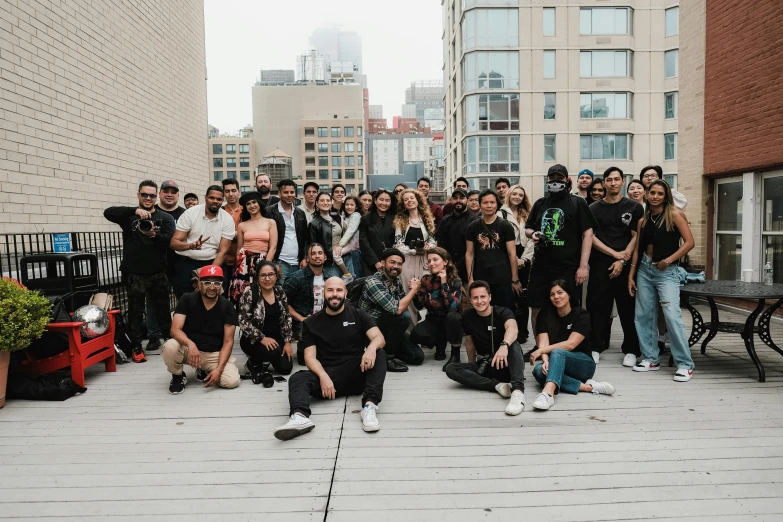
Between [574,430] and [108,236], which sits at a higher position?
[108,236]

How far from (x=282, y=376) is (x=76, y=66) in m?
6.23

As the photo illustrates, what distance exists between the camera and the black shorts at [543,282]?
5449 millimetres

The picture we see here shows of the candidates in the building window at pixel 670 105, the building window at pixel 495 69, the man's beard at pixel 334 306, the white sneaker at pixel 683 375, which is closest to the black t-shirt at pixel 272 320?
the man's beard at pixel 334 306

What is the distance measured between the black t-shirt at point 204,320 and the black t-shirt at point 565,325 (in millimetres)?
2794

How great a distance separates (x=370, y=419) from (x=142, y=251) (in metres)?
3.60

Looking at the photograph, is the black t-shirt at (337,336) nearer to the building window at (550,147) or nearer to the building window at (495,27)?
the building window at (550,147)

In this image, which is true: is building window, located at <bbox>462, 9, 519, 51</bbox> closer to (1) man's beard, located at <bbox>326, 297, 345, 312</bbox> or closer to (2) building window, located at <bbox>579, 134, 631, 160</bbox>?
(2) building window, located at <bbox>579, 134, 631, 160</bbox>

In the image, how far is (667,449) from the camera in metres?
3.41

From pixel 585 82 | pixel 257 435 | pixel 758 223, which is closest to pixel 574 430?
pixel 257 435

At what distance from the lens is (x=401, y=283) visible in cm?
588

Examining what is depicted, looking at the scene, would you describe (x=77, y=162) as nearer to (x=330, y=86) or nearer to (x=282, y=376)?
(x=282, y=376)

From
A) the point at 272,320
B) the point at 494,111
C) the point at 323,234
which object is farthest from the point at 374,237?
the point at 494,111

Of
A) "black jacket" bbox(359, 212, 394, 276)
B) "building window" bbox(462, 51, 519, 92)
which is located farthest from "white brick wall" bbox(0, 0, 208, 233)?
"building window" bbox(462, 51, 519, 92)

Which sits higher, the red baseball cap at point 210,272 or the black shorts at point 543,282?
the red baseball cap at point 210,272
